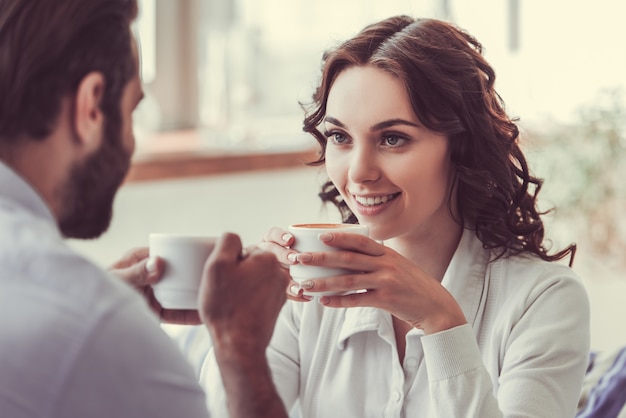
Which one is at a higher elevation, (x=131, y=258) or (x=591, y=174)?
(x=131, y=258)

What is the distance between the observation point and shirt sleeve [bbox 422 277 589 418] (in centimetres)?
145

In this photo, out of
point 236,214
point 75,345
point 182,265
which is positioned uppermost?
point 75,345

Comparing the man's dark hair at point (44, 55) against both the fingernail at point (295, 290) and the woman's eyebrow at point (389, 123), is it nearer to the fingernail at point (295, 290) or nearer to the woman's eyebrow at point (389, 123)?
the fingernail at point (295, 290)

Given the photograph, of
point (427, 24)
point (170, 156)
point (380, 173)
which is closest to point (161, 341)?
point (380, 173)

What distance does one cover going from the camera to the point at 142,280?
132 cm

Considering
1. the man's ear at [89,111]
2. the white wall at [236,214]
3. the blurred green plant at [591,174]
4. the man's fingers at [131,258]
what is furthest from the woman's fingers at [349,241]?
the blurred green plant at [591,174]

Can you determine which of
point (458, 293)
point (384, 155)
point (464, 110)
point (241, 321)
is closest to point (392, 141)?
point (384, 155)

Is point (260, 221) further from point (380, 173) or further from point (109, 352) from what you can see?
point (109, 352)

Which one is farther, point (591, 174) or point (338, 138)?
point (591, 174)

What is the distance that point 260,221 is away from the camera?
151 inches

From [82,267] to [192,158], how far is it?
243cm

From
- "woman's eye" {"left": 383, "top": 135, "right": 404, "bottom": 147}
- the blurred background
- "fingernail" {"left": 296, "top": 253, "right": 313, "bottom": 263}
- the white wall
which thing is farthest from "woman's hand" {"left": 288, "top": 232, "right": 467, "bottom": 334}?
the white wall

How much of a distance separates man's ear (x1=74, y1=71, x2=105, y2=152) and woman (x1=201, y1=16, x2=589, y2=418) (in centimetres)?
44

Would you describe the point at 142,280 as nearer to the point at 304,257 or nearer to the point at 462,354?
the point at 304,257
